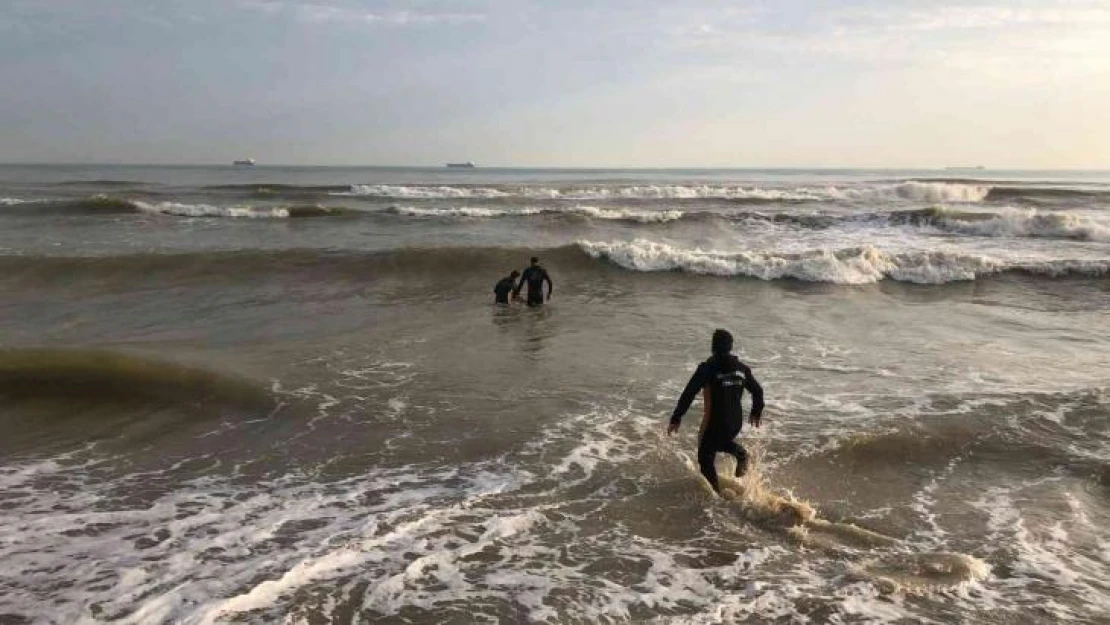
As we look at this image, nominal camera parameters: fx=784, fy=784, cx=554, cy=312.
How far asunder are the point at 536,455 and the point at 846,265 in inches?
617

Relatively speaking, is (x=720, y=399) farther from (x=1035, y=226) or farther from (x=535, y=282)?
(x=1035, y=226)

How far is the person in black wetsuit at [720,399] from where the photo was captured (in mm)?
6688

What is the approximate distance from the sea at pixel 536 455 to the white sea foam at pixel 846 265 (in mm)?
1337

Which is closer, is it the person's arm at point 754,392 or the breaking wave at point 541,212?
the person's arm at point 754,392

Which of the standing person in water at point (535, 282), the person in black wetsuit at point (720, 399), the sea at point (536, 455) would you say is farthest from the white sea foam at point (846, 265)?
the person in black wetsuit at point (720, 399)

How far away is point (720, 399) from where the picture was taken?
668 centimetres

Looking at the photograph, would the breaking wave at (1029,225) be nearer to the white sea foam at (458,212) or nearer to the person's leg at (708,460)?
the white sea foam at (458,212)

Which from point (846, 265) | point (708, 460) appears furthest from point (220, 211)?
point (708, 460)

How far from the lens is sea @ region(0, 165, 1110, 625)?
5203 millimetres

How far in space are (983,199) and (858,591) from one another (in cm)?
5175

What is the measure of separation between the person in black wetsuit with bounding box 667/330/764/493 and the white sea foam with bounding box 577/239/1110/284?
14648 millimetres

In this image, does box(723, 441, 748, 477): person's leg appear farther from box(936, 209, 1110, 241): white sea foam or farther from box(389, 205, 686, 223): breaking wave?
box(936, 209, 1110, 241): white sea foam

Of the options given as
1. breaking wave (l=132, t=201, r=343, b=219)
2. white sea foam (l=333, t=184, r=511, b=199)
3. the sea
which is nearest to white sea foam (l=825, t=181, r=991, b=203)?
white sea foam (l=333, t=184, r=511, b=199)

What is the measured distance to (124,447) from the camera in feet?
26.3
